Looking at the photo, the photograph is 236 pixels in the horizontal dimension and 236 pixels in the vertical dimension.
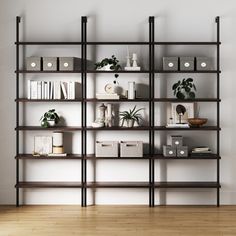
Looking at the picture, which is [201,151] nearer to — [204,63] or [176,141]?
[176,141]

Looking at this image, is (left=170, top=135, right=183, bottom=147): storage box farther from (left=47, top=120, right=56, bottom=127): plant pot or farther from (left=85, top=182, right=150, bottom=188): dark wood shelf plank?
(left=47, top=120, right=56, bottom=127): plant pot

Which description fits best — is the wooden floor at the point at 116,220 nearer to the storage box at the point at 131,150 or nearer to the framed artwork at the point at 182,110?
the storage box at the point at 131,150

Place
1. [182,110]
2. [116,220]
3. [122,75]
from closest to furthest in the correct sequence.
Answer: [116,220], [182,110], [122,75]

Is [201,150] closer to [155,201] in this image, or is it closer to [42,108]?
[155,201]

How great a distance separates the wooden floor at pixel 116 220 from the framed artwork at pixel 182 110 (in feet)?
3.20

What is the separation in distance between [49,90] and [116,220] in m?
1.60

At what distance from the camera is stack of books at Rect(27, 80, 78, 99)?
579 cm

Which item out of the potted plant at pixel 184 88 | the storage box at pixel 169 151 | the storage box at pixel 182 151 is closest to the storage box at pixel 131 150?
the storage box at pixel 169 151

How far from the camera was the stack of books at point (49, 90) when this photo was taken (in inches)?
228

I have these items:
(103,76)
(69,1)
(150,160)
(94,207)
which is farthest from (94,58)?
(94,207)

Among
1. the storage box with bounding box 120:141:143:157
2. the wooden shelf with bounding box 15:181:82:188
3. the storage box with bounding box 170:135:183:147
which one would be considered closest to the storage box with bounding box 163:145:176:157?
the storage box with bounding box 170:135:183:147

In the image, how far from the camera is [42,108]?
5.98 m

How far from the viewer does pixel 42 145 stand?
19.3ft

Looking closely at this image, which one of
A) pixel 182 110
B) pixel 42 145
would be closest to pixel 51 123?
pixel 42 145
